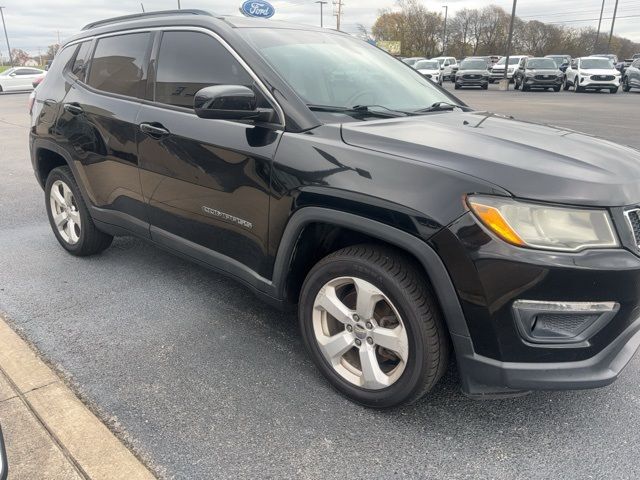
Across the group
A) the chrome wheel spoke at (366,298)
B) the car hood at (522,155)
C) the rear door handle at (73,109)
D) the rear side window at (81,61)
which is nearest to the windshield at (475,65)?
the rear side window at (81,61)

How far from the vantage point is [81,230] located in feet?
13.8

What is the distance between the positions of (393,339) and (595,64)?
28949mm

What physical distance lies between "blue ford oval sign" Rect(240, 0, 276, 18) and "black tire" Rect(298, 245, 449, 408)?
42.6 feet

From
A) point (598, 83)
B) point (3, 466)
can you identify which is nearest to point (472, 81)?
point (598, 83)

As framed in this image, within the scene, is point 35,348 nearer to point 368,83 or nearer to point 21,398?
point 21,398

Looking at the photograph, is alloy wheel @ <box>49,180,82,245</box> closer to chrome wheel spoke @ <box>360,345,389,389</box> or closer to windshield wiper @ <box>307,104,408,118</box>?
windshield wiper @ <box>307,104,408,118</box>

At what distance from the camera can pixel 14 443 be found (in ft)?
7.47

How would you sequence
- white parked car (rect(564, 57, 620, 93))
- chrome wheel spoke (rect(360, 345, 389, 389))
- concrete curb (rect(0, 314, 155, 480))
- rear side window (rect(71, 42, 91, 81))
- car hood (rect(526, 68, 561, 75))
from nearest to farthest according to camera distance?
concrete curb (rect(0, 314, 155, 480)), chrome wheel spoke (rect(360, 345, 389, 389)), rear side window (rect(71, 42, 91, 81)), white parked car (rect(564, 57, 620, 93)), car hood (rect(526, 68, 561, 75))

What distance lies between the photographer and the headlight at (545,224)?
197cm

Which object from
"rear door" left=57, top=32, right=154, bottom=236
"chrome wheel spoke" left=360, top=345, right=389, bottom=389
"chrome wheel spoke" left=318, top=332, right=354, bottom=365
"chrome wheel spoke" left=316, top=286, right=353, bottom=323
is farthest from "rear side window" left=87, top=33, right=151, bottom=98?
"chrome wheel spoke" left=360, top=345, right=389, bottom=389

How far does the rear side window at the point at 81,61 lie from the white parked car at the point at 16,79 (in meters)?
31.1

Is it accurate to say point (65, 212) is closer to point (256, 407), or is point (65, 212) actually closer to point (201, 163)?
point (201, 163)

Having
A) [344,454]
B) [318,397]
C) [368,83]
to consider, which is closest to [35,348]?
[318,397]

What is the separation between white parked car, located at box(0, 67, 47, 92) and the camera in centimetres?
3061
